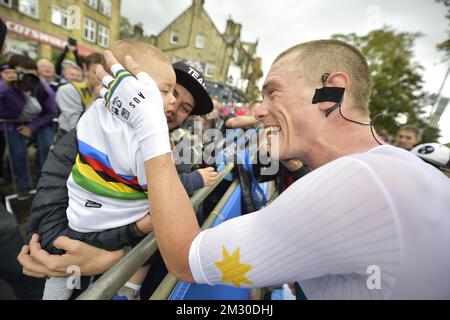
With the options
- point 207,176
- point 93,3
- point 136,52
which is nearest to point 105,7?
point 93,3

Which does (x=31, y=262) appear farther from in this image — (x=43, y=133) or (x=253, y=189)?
(x=43, y=133)

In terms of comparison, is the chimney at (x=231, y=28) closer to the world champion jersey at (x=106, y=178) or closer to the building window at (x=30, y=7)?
the building window at (x=30, y=7)

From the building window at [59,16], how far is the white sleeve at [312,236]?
28.4 meters

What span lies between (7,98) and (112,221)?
4.52m

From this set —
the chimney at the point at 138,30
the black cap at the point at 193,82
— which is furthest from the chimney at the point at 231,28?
the black cap at the point at 193,82

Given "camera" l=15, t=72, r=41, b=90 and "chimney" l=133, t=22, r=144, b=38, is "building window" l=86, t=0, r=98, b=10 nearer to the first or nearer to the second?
"chimney" l=133, t=22, r=144, b=38

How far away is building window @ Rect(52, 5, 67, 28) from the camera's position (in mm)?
20984

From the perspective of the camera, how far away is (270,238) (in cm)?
81

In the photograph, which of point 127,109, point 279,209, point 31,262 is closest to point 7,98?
point 31,262

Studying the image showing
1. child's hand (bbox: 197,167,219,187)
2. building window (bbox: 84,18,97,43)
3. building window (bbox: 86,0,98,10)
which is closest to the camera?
child's hand (bbox: 197,167,219,187)

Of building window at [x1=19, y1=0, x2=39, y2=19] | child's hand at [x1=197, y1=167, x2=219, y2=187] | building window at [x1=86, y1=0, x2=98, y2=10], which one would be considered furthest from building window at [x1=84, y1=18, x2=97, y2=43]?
child's hand at [x1=197, y1=167, x2=219, y2=187]

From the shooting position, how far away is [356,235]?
70 cm

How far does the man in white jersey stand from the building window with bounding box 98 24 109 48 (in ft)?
103

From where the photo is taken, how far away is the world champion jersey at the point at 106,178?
1.22m
